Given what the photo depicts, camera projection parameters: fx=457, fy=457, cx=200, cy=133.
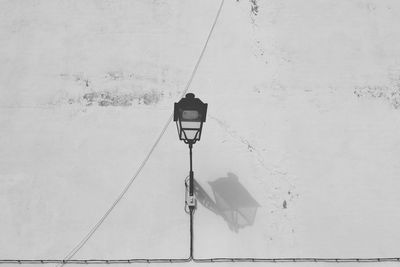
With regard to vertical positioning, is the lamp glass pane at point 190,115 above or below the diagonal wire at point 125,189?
above

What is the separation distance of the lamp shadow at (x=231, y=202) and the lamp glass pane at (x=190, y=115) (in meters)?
1.25

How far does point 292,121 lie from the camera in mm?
6750

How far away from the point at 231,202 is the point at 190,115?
1.49 m

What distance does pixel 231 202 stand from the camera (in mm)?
6070

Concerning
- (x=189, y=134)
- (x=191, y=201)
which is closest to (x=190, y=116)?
(x=189, y=134)

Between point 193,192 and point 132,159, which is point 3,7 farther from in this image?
point 193,192

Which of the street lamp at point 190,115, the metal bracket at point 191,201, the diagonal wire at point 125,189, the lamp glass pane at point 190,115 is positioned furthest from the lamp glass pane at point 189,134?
the diagonal wire at point 125,189

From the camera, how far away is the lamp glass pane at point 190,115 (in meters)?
5.22

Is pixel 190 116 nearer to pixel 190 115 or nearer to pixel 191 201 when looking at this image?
pixel 190 115

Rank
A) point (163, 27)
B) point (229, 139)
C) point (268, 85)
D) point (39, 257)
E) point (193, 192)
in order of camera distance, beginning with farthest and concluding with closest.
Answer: point (163, 27) → point (268, 85) → point (229, 139) → point (193, 192) → point (39, 257)

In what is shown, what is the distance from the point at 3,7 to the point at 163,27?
2.79 metres

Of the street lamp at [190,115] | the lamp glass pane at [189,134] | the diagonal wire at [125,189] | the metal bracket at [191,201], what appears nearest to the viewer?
the street lamp at [190,115]

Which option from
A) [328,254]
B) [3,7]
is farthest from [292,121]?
[3,7]

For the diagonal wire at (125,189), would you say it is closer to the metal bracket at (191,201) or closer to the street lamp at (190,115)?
the metal bracket at (191,201)
